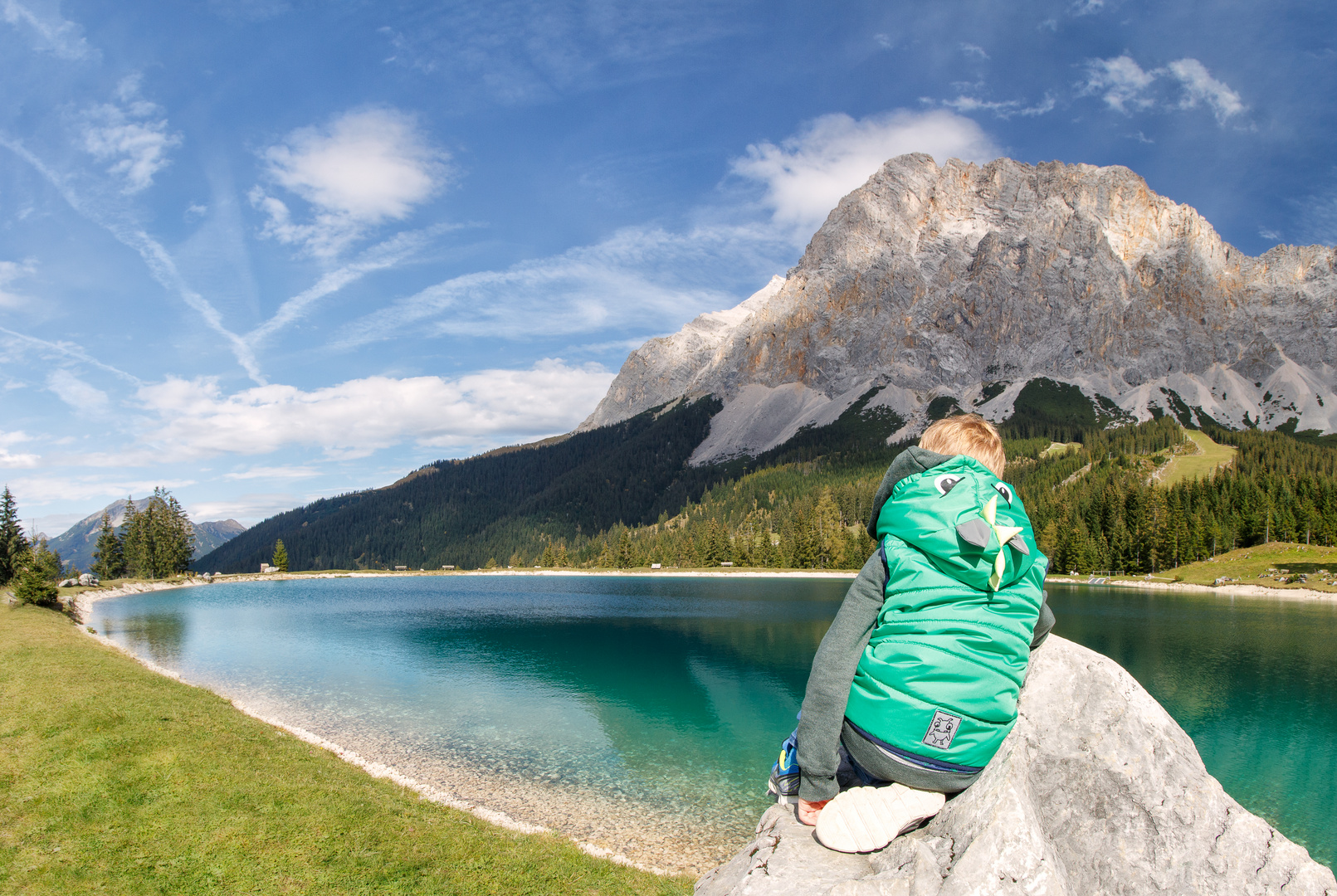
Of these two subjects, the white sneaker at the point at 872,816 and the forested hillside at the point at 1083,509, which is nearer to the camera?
the white sneaker at the point at 872,816

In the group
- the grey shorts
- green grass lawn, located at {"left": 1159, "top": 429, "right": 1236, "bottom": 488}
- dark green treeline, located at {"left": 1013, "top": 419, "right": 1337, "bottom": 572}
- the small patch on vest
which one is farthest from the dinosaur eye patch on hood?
green grass lawn, located at {"left": 1159, "top": 429, "right": 1236, "bottom": 488}

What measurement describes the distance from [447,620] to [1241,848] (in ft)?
191

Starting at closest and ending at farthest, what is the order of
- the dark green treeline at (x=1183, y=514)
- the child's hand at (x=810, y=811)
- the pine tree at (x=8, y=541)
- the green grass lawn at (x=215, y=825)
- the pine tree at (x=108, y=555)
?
1. the child's hand at (x=810, y=811)
2. the green grass lawn at (x=215, y=825)
3. the pine tree at (x=8, y=541)
4. the pine tree at (x=108, y=555)
5. the dark green treeline at (x=1183, y=514)

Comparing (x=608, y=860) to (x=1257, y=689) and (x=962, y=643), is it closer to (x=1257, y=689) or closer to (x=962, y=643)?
(x=962, y=643)

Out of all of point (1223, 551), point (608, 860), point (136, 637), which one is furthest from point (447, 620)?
point (1223, 551)

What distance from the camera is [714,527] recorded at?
429ft

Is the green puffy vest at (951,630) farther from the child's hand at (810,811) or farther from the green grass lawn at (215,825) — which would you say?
the green grass lawn at (215,825)

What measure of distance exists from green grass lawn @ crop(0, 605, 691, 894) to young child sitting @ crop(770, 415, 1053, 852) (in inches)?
336

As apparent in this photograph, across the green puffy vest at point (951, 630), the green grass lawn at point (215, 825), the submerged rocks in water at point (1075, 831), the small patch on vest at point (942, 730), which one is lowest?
the green grass lawn at point (215, 825)

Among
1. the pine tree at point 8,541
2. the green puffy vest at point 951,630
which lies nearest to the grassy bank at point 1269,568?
the green puffy vest at point 951,630

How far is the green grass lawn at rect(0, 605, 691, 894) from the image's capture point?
9109 millimetres

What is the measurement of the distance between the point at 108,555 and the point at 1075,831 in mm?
125022

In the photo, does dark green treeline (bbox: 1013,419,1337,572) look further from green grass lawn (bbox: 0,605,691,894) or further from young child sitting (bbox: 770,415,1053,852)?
young child sitting (bbox: 770,415,1053,852)

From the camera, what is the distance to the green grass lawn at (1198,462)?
129 metres
